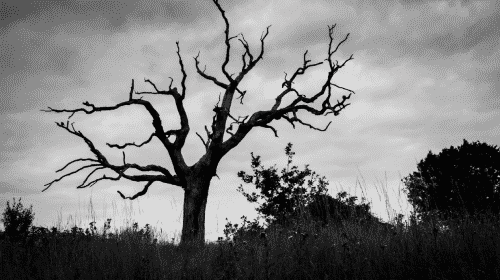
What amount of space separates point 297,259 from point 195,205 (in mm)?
6334

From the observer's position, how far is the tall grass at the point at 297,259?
153 inches

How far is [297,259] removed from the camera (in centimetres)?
445

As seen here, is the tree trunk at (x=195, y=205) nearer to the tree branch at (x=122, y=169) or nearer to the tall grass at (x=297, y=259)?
the tree branch at (x=122, y=169)

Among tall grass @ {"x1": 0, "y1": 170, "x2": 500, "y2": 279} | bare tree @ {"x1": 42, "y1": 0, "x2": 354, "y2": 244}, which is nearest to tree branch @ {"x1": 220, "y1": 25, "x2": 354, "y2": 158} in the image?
bare tree @ {"x1": 42, "y1": 0, "x2": 354, "y2": 244}

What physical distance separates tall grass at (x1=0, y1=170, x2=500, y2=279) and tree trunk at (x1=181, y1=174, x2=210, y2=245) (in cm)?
366

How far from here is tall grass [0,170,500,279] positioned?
3883mm

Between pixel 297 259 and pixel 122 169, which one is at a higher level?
pixel 122 169

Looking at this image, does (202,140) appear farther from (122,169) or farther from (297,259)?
(297,259)

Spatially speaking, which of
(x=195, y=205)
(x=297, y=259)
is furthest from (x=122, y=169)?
(x=297, y=259)

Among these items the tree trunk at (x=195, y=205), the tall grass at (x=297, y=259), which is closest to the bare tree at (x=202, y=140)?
the tree trunk at (x=195, y=205)

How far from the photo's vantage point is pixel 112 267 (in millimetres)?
4582

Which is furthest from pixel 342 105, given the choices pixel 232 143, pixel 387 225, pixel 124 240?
pixel 124 240

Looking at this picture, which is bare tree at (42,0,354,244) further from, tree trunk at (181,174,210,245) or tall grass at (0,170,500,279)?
tall grass at (0,170,500,279)

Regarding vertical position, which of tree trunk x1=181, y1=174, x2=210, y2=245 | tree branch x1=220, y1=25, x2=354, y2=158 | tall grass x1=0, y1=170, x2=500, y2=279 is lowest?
tall grass x1=0, y1=170, x2=500, y2=279
